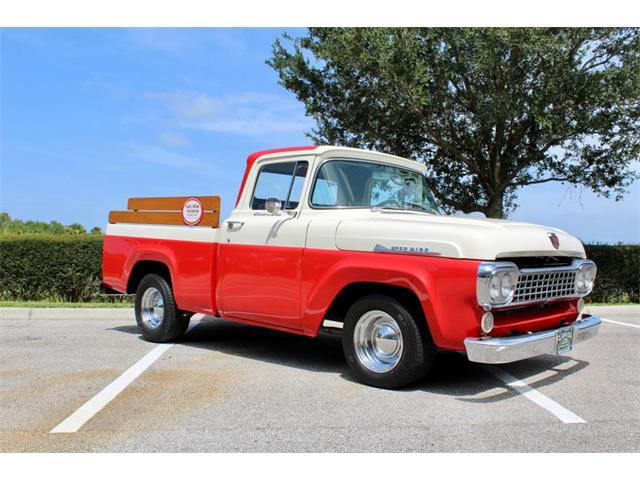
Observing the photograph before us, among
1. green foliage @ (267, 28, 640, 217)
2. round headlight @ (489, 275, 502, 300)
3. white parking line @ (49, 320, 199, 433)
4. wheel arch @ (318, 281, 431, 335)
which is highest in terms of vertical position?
green foliage @ (267, 28, 640, 217)

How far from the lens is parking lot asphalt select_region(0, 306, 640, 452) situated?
393cm

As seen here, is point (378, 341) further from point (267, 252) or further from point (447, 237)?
point (267, 252)

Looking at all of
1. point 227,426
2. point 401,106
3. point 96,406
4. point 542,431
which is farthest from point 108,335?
point 401,106

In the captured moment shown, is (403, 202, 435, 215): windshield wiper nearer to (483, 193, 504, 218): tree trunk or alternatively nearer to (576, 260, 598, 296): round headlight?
(576, 260, 598, 296): round headlight

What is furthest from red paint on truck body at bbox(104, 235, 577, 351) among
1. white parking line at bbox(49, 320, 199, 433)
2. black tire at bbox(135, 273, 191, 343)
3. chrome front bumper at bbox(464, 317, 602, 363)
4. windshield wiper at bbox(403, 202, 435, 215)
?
windshield wiper at bbox(403, 202, 435, 215)

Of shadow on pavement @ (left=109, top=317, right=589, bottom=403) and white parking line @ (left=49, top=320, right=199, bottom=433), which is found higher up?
shadow on pavement @ (left=109, top=317, right=589, bottom=403)

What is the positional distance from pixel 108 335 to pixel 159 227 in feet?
6.23

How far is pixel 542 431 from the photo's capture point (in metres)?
4.14

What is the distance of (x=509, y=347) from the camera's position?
4613 millimetres

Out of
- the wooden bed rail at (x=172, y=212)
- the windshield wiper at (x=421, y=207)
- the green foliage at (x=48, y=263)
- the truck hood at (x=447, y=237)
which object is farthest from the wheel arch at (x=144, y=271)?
the green foliage at (x=48, y=263)

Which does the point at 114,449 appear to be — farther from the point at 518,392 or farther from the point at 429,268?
the point at 518,392

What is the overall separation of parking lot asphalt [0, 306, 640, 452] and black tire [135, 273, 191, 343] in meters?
0.16

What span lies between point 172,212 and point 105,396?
9.00ft

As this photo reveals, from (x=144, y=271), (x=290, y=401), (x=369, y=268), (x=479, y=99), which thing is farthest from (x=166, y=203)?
(x=479, y=99)
